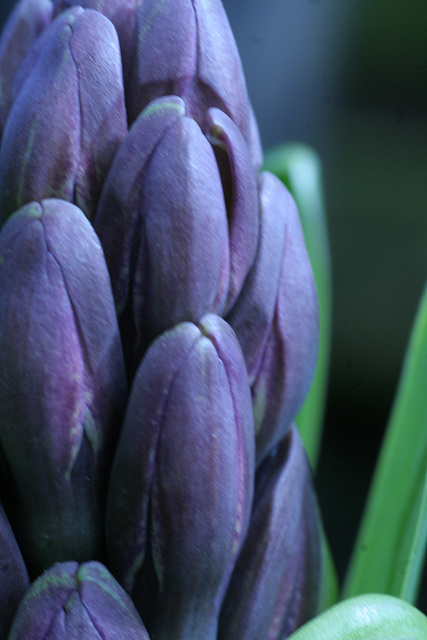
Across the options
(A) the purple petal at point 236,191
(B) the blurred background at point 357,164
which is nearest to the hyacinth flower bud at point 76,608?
(A) the purple petal at point 236,191

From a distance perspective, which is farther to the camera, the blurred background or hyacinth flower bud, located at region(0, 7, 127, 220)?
the blurred background

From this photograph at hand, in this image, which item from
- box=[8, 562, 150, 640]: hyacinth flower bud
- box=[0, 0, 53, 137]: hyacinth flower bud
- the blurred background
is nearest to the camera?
box=[8, 562, 150, 640]: hyacinth flower bud

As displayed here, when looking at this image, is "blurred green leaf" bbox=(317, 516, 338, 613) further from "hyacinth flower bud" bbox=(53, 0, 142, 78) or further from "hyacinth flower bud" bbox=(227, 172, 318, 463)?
"hyacinth flower bud" bbox=(53, 0, 142, 78)

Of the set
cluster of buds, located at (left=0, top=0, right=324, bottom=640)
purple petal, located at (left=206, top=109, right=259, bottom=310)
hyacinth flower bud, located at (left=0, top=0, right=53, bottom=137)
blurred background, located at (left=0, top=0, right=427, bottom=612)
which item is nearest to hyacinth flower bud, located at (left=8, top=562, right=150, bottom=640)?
cluster of buds, located at (left=0, top=0, right=324, bottom=640)

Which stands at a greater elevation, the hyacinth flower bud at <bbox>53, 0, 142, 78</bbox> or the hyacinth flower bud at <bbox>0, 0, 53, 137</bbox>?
the hyacinth flower bud at <bbox>53, 0, 142, 78</bbox>

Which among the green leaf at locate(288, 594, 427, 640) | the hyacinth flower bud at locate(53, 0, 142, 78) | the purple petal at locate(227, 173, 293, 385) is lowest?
the green leaf at locate(288, 594, 427, 640)

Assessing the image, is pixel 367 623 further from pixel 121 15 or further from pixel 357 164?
pixel 357 164
